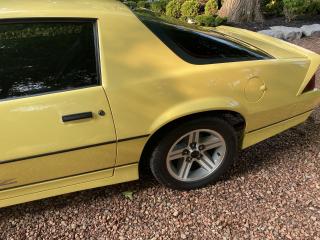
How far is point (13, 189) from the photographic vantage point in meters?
2.53

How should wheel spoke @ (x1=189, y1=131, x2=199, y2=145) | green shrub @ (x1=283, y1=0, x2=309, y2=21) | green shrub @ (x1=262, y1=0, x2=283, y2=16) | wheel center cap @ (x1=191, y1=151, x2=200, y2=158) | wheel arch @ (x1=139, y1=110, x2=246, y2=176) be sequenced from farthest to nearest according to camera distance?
1. green shrub @ (x1=262, y1=0, x2=283, y2=16)
2. green shrub @ (x1=283, y1=0, x2=309, y2=21)
3. wheel center cap @ (x1=191, y1=151, x2=200, y2=158)
4. wheel spoke @ (x1=189, y1=131, x2=199, y2=145)
5. wheel arch @ (x1=139, y1=110, x2=246, y2=176)

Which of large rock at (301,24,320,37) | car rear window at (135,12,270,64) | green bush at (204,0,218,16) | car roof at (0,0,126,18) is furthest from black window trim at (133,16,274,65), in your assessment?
green bush at (204,0,218,16)

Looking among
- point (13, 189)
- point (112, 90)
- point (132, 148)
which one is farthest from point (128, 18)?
point (13, 189)

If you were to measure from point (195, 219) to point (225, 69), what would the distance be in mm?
1124

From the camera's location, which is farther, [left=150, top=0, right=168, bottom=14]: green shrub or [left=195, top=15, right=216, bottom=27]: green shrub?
[left=150, top=0, right=168, bottom=14]: green shrub

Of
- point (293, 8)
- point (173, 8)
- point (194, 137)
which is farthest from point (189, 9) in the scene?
point (194, 137)

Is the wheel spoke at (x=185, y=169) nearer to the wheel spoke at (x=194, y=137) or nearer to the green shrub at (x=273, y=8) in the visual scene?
the wheel spoke at (x=194, y=137)

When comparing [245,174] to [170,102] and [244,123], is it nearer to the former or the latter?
[244,123]

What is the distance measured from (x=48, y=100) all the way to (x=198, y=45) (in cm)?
114

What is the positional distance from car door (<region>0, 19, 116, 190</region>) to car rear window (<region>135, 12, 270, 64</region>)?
49 centimetres

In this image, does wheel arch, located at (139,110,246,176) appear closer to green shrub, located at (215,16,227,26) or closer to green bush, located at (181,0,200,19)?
green shrub, located at (215,16,227,26)

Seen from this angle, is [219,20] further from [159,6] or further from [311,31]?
[311,31]

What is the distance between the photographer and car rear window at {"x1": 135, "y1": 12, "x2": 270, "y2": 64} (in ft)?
8.71

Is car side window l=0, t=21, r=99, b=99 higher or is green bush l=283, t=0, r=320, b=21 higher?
car side window l=0, t=21, r=99, b=99
